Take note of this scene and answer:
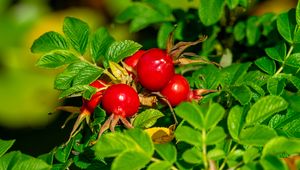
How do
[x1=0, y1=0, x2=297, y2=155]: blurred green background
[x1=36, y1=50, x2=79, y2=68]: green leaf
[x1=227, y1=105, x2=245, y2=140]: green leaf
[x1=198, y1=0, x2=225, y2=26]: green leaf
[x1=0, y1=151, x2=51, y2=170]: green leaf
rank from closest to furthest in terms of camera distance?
[x1=227, y1=105, x2=245, y2=140]: green leaf → [x1=0, y1=151, x2=51, y2=170]: green leaf → [x1=36, y1=50, x2=79, y2=68]: green leaf → [x1=198, y1=0, x2=225, y2=26]: green leaf → [x1=0, y1=0, x2=297, y2=155]: blurred green background

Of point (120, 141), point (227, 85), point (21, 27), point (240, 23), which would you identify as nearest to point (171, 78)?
point (227, 85)

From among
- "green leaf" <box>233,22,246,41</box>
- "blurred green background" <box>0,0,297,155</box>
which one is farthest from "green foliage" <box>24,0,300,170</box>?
"blurred green background" <box>0,0,297,155</box>

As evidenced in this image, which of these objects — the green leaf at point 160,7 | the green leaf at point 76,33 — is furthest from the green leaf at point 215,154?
the green leaf at point 160,7

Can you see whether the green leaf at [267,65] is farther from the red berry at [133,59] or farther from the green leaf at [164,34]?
the green leaf at [164,34]

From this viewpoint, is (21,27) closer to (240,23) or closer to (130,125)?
(240,23)

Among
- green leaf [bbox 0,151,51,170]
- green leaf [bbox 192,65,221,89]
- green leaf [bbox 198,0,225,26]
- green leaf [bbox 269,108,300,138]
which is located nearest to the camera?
green leaf [bbox 0,151,51,170]

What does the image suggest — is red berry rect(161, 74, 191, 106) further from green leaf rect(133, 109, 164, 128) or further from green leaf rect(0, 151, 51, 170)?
green leaf rect(0, 151, 51, 170)
